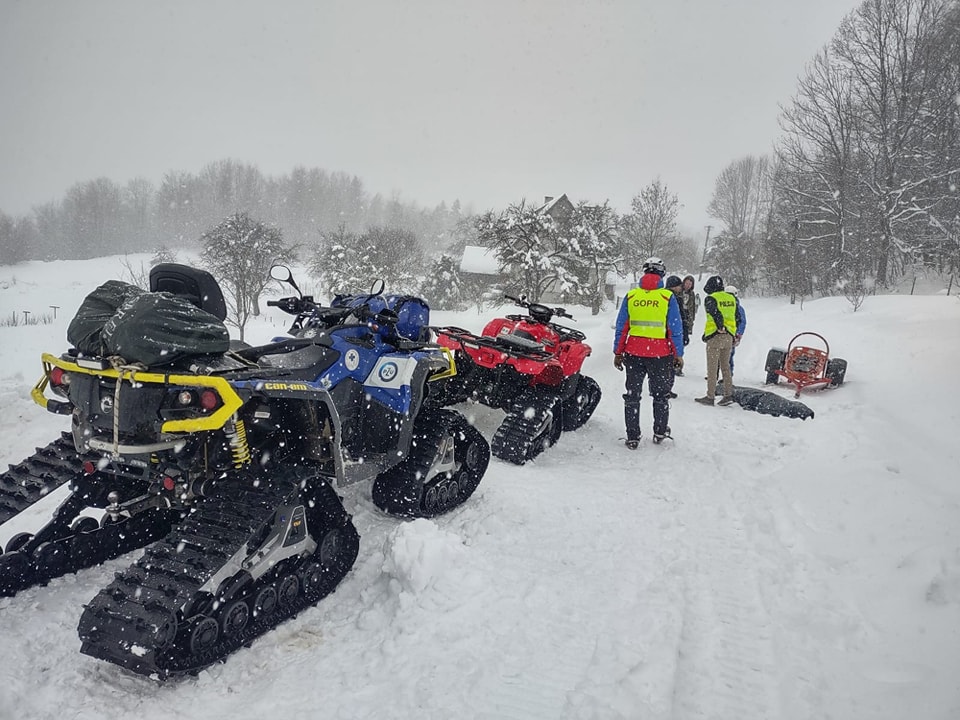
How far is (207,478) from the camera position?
10.1 feet

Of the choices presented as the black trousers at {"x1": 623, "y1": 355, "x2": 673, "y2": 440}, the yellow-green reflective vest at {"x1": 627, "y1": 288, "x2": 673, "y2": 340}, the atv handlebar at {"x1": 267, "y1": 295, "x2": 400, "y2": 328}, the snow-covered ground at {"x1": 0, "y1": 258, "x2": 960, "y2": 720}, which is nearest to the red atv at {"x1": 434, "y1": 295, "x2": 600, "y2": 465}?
the snow-covered ground at {"x1": 0, "y1": 258, "x2": 960, "y2": 720}

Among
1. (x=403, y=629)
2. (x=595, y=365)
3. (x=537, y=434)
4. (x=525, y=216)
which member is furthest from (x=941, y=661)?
(x=525, y=216)

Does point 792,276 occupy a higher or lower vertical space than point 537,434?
higher

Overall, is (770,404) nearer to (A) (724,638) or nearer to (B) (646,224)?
(A) (724,638)

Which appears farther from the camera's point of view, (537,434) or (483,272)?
(483,272)

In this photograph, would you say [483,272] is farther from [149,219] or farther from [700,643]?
[149,219]

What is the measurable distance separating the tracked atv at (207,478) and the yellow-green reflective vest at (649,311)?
328cm

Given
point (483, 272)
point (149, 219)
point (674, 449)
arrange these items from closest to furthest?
point (674, 449)
point (483, 272)
point (149, 219)

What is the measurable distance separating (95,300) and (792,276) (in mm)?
35552

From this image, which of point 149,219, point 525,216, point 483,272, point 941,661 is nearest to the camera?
point 941,661

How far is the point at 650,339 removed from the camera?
646cm

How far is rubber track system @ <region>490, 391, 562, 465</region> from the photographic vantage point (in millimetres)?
5672

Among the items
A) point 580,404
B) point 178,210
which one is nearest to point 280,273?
point 580,404

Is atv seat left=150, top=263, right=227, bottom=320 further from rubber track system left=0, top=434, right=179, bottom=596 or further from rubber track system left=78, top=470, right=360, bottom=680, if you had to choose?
rubber track system left=78, top=470, right=360, bottom=680
